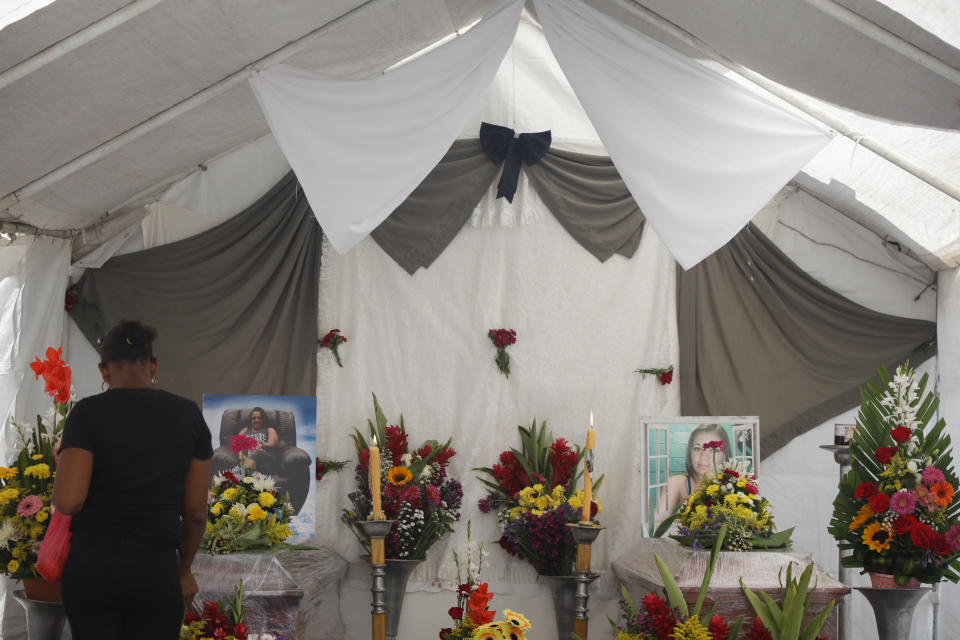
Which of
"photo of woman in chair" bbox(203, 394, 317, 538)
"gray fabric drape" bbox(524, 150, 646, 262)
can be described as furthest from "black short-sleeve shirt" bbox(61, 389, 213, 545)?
"gray fabric drape" bbox(524, 150, 646, 262)

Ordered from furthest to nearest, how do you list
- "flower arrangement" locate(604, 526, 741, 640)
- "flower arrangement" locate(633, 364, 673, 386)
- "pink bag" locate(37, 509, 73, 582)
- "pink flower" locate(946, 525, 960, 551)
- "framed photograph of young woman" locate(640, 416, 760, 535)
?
"flower arrangement" locate(633, 364, 673, 386) → "framed photograph of young woman" locate(640, 416, 760, 535) → "pink flower" locate(946, 525, 960, 551) → "flower arrangement" locate(604, 526, 741, 640) → "pink bag" locate(37, 509, 73, 582)

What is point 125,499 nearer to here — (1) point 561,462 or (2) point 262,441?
(2) point 262,441

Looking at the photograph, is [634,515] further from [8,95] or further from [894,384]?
[8,95]

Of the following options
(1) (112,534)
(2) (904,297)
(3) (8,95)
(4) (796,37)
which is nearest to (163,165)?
(3) (8,95)

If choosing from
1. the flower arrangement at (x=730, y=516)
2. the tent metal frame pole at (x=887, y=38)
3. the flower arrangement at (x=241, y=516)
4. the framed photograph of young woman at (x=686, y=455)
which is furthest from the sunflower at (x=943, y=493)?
the flower arrangement at (x=241, y=516)

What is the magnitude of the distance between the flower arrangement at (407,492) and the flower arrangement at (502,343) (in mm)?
538

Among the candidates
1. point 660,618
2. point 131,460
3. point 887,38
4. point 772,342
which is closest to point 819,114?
point 887,38

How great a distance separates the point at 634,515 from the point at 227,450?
7.47ft

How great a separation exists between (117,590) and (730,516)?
2.59 meters

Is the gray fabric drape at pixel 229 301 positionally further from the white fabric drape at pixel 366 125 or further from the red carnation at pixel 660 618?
the red carnation at pixel 660 618

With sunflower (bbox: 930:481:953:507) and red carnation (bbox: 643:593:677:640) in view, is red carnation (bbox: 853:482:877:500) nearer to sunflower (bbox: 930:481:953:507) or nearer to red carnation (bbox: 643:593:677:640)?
sunflower (bbox: 930:481:953:507)

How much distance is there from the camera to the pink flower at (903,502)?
3453 mm

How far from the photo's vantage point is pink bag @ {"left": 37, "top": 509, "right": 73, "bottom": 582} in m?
2.50

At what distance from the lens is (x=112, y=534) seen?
7.94 ft
